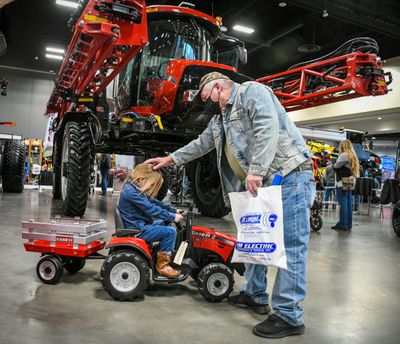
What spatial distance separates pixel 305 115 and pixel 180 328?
16671mm

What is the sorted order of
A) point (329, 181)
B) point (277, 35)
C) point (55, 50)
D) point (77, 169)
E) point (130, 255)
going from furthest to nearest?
1. point (55, 50)
2. point (277, 35)
3. point (329, 181)
4. point (77, 169)
5. point (130, 255)

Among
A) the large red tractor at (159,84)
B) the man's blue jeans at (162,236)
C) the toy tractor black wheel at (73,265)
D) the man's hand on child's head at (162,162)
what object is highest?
the large red tractor at (159,84)

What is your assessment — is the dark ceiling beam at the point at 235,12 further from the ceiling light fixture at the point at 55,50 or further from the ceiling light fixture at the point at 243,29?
the ceiling light fixture at the point at 55,50

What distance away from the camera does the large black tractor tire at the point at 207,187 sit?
23.2 ft

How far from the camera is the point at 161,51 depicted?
6.14 meters

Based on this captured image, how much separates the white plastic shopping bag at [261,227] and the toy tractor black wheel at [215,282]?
0.38 m

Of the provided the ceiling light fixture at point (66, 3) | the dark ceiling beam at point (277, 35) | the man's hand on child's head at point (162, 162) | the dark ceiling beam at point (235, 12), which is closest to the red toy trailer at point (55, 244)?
the man's hand on child's head at point (162, 162)

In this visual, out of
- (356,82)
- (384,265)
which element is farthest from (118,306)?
(356,82)

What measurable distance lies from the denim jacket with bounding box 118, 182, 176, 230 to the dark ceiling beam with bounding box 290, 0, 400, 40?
8803 mm

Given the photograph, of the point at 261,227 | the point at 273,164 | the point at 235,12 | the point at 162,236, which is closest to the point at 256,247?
the point at 261,227

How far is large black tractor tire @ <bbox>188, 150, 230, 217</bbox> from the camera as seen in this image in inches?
279

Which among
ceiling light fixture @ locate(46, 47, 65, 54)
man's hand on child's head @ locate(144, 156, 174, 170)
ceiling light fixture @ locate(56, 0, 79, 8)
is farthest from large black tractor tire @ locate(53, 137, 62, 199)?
ceiling light fixture @ locate(46, 47, 65, 54)

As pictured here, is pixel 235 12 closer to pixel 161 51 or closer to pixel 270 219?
pixel 161 51

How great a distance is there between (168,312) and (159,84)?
407 centimetres
